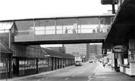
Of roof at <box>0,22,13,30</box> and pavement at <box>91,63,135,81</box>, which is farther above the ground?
roof at <box>0,22,13,30</box>

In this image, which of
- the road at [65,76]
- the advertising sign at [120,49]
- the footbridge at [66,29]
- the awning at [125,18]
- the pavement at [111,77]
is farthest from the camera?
the footbridge at [66,29]

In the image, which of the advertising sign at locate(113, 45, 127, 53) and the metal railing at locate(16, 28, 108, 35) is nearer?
the advertising sign at locate(113, 45, 127, 53)

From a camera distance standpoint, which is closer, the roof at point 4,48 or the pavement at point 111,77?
the pavement at point 111,77

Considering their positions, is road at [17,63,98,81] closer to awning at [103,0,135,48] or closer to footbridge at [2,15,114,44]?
footbridge at [2,15,114,44]

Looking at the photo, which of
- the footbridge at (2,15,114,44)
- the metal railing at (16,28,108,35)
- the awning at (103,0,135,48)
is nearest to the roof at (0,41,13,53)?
the footbridge at (2,15,114,44)

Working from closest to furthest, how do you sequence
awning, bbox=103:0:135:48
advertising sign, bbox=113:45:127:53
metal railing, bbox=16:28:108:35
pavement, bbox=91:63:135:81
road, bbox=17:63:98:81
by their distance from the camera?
1. awning, bbox=103:0:135:48
2. pavement, bbox=91:63:135:81
3. road, bbox=17:63:98:81
4. advertising sign, bbox=113:45:127:53
5. metal railing, bbox=16:28:108:35

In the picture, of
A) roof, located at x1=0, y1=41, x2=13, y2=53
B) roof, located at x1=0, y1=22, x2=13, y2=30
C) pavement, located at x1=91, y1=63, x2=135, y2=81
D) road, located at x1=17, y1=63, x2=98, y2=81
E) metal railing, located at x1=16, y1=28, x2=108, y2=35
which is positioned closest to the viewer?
pavement, located at x1=91, y1=63, x2=135, y2=81

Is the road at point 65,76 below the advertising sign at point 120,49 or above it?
below

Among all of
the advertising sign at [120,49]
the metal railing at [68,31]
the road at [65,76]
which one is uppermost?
the metal railing at [68,31]

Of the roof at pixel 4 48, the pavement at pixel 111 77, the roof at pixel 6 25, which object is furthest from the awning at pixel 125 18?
the roof at pixel 6 25

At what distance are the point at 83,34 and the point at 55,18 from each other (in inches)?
158

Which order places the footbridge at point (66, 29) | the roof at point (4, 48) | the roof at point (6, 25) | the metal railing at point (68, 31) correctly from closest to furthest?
the roof at point (4, 48)
the footbridge at point (66, 29)
the metal railing at point (68, 31)
the roof at point (6, 25)

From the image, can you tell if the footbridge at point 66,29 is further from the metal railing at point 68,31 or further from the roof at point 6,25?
the roof at point 6,25

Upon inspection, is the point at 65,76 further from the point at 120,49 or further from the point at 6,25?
the point at 6,25
